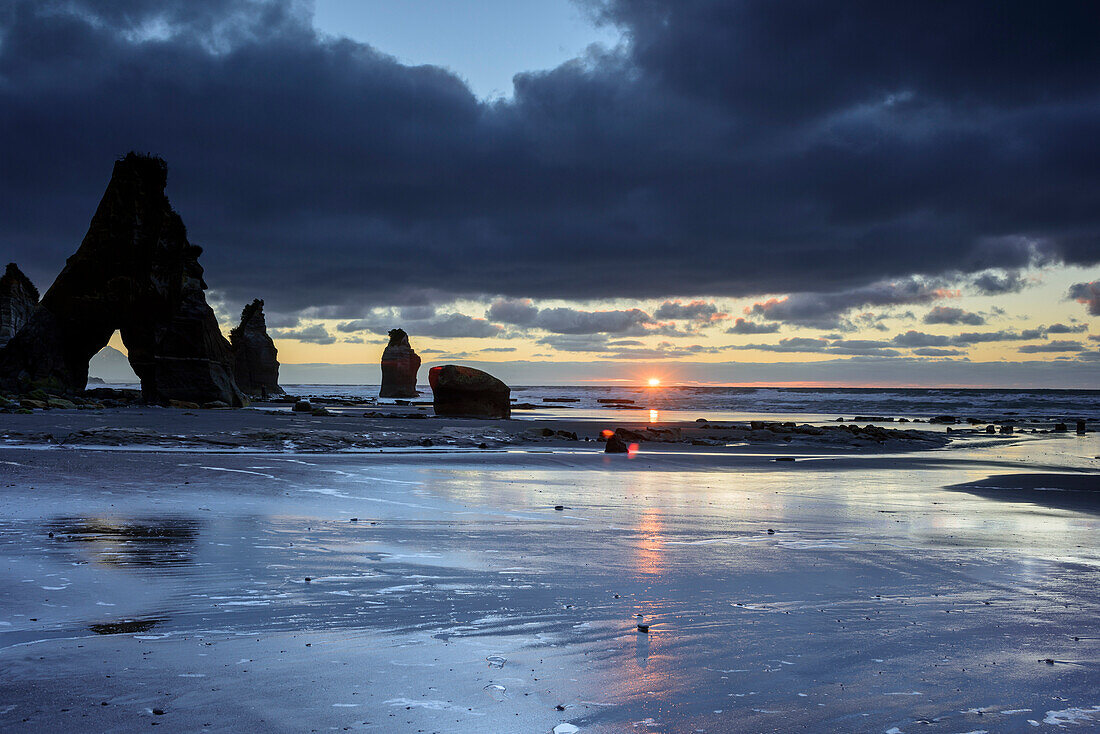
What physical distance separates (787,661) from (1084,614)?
109 inches

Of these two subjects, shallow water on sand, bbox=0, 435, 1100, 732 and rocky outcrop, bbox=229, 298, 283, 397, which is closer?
shallow water on sand, bbox=0, 435, 1100, 732

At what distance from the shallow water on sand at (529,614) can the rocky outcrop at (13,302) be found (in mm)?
53052

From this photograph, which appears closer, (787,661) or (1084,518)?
(787,661)

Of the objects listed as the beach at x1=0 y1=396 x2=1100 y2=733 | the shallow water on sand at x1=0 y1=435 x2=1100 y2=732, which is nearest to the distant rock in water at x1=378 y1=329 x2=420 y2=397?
the beach at x1=0 y1=396 x2=1100 y2=733

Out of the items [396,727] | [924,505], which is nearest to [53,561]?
[396,727]

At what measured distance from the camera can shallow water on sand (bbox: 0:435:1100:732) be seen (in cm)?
323

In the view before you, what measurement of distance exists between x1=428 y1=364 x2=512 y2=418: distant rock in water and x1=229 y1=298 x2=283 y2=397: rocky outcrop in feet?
137

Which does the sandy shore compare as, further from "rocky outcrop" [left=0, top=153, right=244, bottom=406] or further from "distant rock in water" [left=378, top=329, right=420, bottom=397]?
"distant rock in water" [left=378, top=329, right=420, bottom=397]

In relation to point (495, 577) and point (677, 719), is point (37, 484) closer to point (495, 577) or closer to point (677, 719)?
point (495, 577)

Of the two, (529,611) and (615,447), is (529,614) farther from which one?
(615,447)

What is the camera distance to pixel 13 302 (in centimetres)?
5325

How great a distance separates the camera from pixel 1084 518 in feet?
33.1

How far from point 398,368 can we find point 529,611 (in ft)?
296

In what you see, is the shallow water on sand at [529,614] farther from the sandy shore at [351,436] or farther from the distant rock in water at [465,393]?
the distant rock in water at [465,393]
